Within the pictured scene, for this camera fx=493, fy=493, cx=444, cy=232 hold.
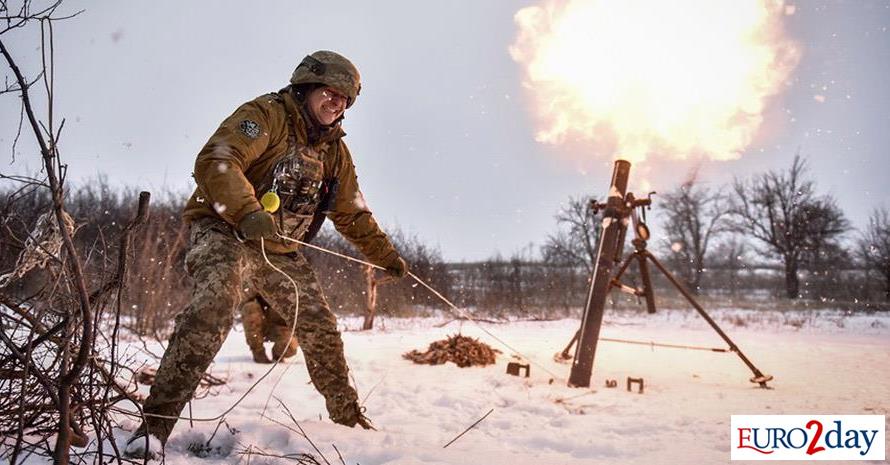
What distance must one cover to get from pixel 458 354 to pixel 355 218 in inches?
138

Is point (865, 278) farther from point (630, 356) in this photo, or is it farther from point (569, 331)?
point (630, 356)

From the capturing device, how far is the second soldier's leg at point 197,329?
2398 millimetres

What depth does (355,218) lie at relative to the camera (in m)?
3.86

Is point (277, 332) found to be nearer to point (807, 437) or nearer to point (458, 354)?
point (458, 354)

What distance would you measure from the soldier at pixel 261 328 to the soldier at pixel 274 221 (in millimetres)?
3077

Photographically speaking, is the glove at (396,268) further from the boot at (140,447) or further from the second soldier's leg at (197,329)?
the boot at (140,447)

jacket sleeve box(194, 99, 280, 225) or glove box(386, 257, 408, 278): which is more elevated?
jacket sleeve box(194, 99, 280, 225)

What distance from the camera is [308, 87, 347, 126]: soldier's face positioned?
3.35m

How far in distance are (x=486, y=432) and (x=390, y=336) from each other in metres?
6.85

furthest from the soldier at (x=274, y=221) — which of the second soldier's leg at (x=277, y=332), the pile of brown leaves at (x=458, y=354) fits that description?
the pile of brown leaves at (x=458, y=354)

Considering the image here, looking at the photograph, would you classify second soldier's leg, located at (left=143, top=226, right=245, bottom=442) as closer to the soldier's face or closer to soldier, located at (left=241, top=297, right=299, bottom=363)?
the soldier's face

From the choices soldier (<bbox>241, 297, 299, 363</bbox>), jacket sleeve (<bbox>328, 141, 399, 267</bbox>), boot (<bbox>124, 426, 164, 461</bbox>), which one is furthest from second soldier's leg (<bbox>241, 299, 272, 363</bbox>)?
boot (<bbox>124, 426, 164, 461</bbox>)

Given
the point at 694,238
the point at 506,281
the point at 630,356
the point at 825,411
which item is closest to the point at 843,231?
the point at 694,238

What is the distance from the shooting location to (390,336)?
10.3 m
